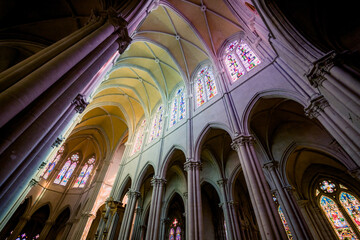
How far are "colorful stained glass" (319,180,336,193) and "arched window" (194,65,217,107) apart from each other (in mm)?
9155

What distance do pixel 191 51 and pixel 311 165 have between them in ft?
36.8

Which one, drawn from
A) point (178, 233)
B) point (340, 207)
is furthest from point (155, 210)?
point (340, 207)

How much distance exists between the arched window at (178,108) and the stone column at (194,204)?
12.9 ft

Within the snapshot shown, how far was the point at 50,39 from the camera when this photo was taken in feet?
24.0

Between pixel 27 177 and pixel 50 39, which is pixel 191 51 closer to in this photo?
pixel 50 39

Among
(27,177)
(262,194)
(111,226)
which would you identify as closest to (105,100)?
(111,226)

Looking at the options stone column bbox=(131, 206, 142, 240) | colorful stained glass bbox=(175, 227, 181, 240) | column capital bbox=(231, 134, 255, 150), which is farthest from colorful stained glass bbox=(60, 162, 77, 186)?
column capital bbox=(231, 134, 255, 150)

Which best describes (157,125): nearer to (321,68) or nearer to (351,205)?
(321,68)

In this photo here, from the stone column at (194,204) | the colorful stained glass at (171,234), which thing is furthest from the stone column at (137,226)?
the stone column at (194,204)

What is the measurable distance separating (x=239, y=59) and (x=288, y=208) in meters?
7.36

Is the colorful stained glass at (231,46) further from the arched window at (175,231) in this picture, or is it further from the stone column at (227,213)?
the arched window at (175,231)

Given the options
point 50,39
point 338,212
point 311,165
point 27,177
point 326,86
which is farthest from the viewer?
point 311,165

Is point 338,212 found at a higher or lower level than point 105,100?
lower

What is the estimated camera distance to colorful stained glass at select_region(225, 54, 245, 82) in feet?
27.1
